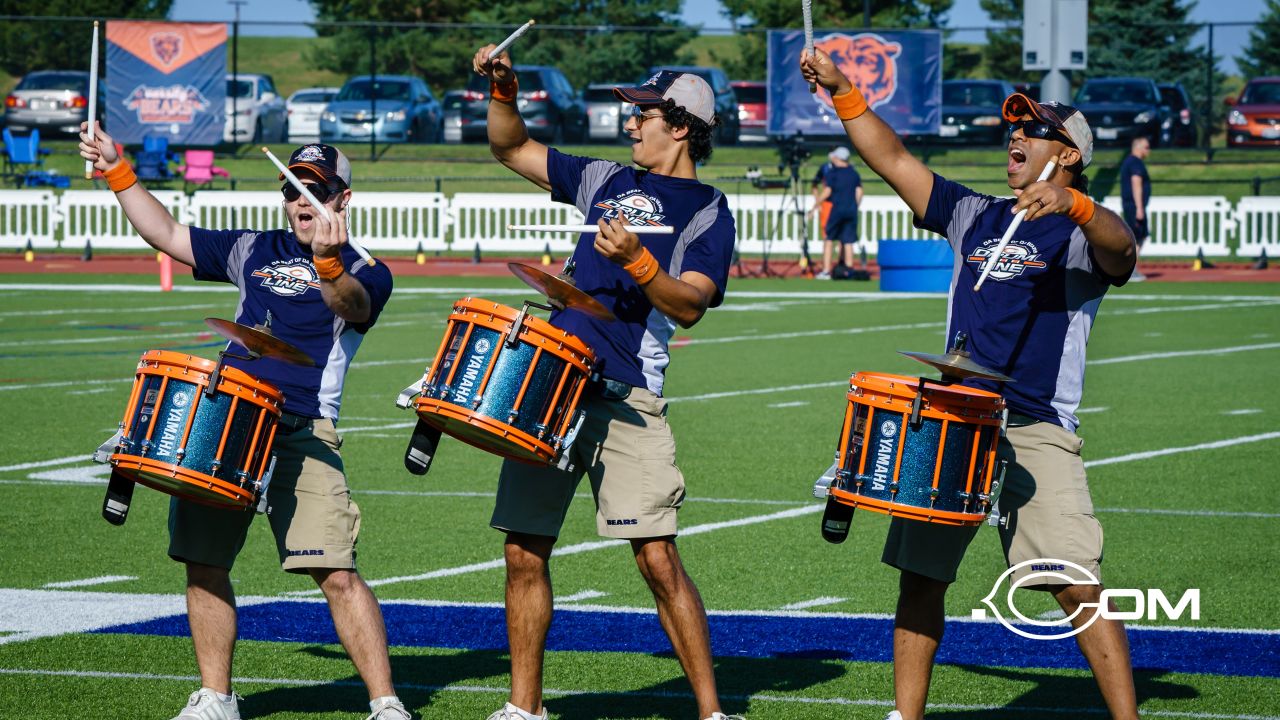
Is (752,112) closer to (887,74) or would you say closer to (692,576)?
(887,74)

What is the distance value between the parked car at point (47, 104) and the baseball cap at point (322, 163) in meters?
36.9

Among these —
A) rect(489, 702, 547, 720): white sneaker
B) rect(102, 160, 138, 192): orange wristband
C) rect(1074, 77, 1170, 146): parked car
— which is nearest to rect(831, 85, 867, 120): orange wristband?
rect(489, 702, 547, 720): white sneaker

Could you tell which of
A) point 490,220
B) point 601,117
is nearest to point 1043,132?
point 490,220

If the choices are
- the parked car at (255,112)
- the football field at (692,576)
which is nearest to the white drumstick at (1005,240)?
the football field at (692,576)

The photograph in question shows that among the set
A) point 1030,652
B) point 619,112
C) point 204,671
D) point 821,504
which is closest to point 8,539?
point 204,671

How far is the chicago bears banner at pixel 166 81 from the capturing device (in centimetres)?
3631

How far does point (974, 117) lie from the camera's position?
38.7m

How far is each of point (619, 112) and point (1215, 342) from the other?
2333 cm

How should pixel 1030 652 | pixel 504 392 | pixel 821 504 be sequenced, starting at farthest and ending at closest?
→ pixel 821 504
pixel 1030 652
pixel 504 392

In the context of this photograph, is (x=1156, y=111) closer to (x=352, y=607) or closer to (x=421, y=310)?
(x=421, y=310)

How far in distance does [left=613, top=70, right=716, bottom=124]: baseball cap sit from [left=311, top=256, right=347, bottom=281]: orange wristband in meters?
1.11

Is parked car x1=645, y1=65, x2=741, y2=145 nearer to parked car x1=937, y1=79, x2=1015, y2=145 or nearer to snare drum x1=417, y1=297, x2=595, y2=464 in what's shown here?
parked car x1=937, y1=79, x2=1015, y2=145

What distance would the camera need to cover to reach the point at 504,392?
204 inches

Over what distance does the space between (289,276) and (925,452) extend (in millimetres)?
2096
